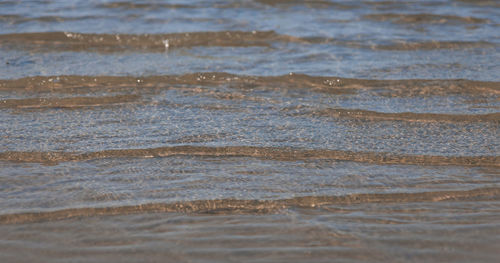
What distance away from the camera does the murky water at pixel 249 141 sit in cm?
282

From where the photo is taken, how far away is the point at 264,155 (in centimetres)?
387

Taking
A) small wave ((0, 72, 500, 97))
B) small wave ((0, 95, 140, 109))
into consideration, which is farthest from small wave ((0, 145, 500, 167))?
small wave ((0, 72, 500, 97))

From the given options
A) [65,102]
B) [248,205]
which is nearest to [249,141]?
[248,205]

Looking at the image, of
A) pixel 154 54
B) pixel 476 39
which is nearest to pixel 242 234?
Answer: pixel 154 54

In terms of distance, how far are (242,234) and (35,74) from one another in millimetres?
3632

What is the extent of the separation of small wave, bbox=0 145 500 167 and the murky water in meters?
0.01

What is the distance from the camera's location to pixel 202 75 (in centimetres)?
570

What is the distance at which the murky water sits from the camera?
282 cm

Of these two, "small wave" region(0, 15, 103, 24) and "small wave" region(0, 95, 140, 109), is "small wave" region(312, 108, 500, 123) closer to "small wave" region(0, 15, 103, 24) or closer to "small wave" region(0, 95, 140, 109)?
"small wave" region(0, 95, 140, 109)

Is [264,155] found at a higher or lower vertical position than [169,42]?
lower

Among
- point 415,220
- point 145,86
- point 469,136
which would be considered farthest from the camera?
point 145,86

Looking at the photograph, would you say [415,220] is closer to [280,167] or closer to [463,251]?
[463,251]

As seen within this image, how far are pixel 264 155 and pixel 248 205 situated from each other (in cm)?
75

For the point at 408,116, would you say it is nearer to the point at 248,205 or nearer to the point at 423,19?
the point at 248,205
